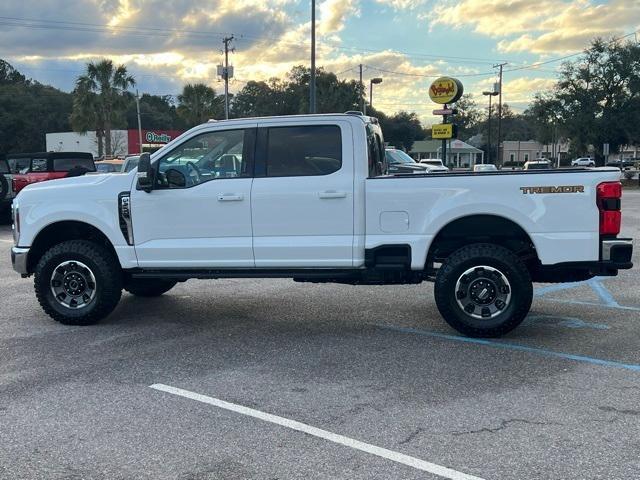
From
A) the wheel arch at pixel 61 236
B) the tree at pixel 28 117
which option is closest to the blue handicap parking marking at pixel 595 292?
the wheel arch at pixel 61 236

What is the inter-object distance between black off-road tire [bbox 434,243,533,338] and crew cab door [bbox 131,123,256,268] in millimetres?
1876

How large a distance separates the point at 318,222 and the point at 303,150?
736mm

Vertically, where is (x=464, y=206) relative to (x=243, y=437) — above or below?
above

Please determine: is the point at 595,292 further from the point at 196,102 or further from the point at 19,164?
the point at 196,102

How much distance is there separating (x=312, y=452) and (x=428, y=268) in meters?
2.95

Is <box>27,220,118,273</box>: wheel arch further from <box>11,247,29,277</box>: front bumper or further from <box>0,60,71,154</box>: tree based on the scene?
<box>0,60,71,154</box>: tree

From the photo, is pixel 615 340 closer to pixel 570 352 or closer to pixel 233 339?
pixel 570 352

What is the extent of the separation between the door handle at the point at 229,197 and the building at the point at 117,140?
54.0 metres

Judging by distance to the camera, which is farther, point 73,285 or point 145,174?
point 73,285

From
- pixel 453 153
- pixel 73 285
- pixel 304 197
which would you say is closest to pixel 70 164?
pixel 73 285

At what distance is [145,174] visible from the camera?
20.8 ft

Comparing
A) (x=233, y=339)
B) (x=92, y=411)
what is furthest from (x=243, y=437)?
(x=233, y=339)

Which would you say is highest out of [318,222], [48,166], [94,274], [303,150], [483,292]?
[48,166]

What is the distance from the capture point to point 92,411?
14.4ft
